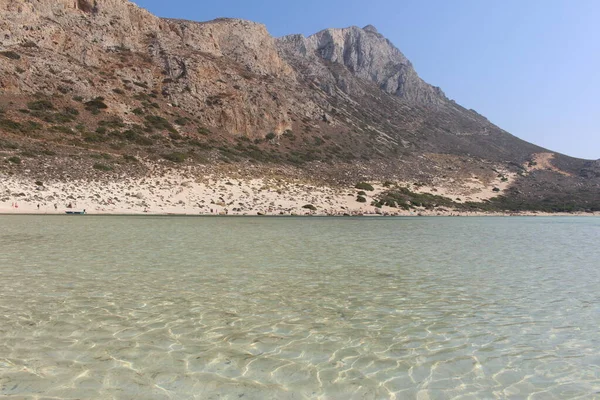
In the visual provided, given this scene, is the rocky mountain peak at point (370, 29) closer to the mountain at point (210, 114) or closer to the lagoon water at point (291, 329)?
the mountain at point (210, 114)

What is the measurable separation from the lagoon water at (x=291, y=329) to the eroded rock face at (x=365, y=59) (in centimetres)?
12679

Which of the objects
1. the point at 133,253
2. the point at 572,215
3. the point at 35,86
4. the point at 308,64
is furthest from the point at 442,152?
the point at 133,253

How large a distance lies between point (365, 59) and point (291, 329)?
146 metres

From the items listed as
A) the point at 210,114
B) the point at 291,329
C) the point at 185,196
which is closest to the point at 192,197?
the point at 185,196

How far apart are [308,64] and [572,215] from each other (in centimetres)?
7916

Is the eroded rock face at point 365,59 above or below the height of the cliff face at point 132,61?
above

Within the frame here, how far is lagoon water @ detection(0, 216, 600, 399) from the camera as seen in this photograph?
5059 mm

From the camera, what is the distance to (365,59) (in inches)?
5551

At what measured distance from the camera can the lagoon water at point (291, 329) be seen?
506 centimetres

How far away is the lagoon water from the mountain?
129 feet

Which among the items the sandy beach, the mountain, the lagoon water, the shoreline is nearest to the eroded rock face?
the mountain

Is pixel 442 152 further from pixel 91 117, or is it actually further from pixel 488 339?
pixel 488 339

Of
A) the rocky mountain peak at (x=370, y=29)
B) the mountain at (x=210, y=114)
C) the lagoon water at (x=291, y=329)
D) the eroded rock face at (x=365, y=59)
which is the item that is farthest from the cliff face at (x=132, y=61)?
the rocky mountain peak at (x=370, y=29)

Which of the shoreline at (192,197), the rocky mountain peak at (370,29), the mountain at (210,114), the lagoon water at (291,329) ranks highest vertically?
the rocky mountain peak at (370,29)
